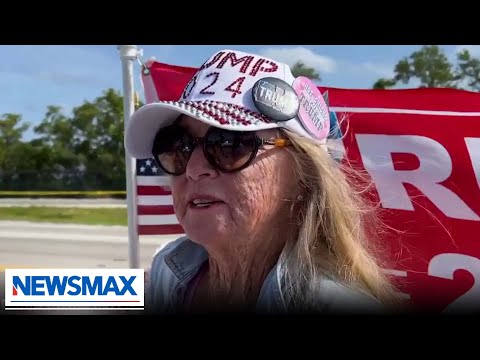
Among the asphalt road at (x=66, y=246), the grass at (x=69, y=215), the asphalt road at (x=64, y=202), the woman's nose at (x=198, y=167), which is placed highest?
the asphalt road at (x=64, y=202)

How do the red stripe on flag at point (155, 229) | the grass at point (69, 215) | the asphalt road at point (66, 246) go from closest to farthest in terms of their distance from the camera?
the red stripe on flag at point (155, 229), the asphalt road at point (66, 246), the grass at point (69, 215)

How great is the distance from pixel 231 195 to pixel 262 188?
0.28 ft

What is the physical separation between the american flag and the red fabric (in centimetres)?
104

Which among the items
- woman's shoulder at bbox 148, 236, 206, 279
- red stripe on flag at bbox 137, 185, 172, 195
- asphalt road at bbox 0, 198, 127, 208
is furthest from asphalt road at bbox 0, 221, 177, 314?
woman's shoulder at bbox 148, 236, 206, 279

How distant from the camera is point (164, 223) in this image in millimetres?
2848

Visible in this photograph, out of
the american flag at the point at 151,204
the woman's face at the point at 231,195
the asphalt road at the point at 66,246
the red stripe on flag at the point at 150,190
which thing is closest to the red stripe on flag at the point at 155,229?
the american flag at the point at 151,204

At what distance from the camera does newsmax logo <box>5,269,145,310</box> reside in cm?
166

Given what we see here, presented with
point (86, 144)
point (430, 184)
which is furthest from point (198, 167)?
point (86, 144)

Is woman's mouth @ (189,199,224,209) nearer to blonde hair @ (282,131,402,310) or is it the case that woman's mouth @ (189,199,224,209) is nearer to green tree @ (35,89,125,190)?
blonde hair @ (282,131,402,310)

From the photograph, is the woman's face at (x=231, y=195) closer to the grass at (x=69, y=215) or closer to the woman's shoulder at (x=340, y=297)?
the woman's shoulder at (x=340, y=297)

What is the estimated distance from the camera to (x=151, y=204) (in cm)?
279

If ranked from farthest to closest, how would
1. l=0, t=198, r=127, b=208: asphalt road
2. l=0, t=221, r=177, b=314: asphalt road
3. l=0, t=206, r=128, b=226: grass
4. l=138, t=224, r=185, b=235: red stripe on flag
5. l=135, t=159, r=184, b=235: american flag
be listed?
l=0, t=198, r=127, b=208: asphalt road < l=0, t=206, r=128, b=226: grass < l=0, t=221, r=177, b=314: asphalt road < l=138, t=224, r=185, b=235: red stripe on flag < l=135, t=159, r=184, b=235: american flag

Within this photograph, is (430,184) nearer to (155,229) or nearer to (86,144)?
(155,229)

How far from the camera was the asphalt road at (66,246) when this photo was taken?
701 cm
